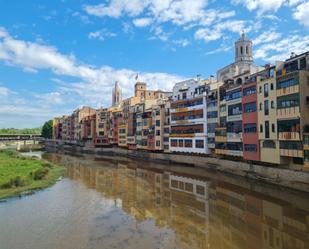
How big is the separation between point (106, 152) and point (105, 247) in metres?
82.4

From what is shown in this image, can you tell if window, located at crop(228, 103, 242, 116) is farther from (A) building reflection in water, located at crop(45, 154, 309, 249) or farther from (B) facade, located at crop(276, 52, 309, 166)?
(A) building reflection in water, located at crop(45, 154, 309, 249)

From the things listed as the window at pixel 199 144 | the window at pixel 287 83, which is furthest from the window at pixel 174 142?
the window at pixel 287 83

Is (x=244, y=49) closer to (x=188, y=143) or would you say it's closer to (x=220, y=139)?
(x=188, y=143)

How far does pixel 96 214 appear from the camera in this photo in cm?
2786

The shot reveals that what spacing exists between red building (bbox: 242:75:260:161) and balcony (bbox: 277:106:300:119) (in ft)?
16.7

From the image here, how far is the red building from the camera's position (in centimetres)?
4281

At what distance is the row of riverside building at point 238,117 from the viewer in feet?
118

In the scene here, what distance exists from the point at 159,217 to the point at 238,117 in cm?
2621

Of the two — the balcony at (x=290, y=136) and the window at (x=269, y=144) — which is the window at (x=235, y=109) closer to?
the window at (x=269, y=144)

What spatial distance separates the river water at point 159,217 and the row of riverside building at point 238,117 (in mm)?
5605

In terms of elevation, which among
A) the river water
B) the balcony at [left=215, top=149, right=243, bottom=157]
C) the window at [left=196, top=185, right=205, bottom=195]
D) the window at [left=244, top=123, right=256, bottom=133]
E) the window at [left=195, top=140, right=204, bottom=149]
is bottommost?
the river water

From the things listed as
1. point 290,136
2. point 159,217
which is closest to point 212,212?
point 159,217

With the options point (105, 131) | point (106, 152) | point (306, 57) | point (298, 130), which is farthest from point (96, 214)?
point (105, 131)

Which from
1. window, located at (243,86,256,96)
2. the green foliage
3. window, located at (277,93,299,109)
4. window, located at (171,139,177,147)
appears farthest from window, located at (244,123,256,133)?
the green foliage
